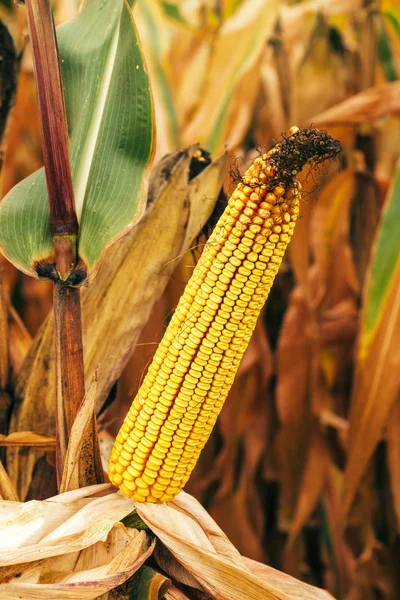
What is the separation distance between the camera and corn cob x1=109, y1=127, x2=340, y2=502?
551 millimetres

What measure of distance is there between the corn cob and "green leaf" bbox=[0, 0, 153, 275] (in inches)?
4.6

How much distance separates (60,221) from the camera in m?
0.63

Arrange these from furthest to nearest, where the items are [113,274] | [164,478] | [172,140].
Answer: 1. [172,140]
2. [113,274]
3. [164,478]

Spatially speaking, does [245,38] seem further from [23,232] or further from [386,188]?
[23,232]

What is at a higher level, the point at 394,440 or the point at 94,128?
the point at 94,128

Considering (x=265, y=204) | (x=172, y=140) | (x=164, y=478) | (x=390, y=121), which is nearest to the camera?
(x=265, y=204)

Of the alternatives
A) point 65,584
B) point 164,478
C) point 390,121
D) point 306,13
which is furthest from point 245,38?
point 65,584

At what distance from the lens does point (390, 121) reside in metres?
1.76

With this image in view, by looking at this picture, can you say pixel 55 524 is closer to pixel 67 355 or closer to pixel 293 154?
pixel 67 355

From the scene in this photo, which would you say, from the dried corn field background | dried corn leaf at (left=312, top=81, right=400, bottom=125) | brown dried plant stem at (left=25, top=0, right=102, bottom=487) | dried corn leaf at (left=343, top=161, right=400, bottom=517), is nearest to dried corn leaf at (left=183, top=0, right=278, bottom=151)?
the dried corn field background

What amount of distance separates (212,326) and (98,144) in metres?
0.26

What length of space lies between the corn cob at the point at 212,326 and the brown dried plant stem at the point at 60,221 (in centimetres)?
6

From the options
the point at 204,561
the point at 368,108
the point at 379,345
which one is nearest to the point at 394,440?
the point at 379,345

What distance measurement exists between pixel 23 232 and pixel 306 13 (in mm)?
1419
